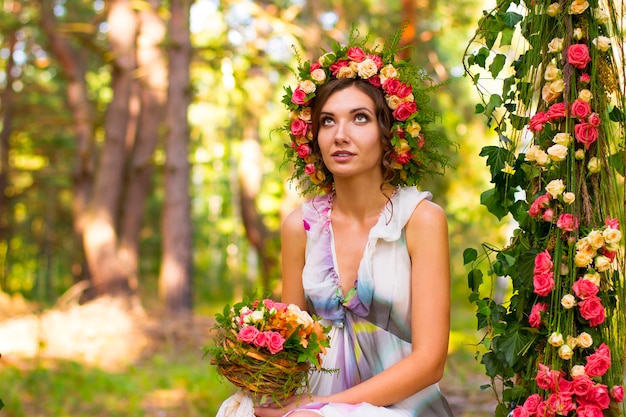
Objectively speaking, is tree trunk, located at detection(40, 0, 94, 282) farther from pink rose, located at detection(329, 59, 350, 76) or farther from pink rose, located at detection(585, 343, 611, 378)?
pink rose, located at detection(585, 343, 611, 378)

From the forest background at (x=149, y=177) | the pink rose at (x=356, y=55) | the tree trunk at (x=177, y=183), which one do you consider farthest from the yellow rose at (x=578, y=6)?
the tree trunk at (x=177, y=183)

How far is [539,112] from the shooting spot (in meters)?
2.69

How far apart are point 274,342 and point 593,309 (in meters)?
0.96

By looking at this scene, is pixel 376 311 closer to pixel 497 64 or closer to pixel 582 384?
pixel 582 384

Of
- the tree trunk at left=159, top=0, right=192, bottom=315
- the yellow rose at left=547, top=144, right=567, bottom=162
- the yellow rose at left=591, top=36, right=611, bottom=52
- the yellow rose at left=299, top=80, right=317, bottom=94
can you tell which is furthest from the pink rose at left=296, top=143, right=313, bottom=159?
the tree trunk at left=159, top=0, right=192, bottom=315

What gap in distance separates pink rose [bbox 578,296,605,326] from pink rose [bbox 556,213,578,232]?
0.22 m

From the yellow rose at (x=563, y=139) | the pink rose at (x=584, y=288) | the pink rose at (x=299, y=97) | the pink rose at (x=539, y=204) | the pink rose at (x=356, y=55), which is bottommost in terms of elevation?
the pink rose at (x=584, y=288)

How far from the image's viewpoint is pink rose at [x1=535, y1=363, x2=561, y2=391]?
8.21ft

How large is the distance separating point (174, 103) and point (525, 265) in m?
9.16

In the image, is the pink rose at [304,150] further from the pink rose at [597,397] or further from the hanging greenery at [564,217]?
the pink rose at [597,397]

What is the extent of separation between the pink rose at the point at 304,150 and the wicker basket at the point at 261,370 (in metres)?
0.90

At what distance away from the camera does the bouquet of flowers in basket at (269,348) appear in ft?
8.45

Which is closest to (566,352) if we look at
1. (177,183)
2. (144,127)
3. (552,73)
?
(552,73)

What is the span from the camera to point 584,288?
2.47m
